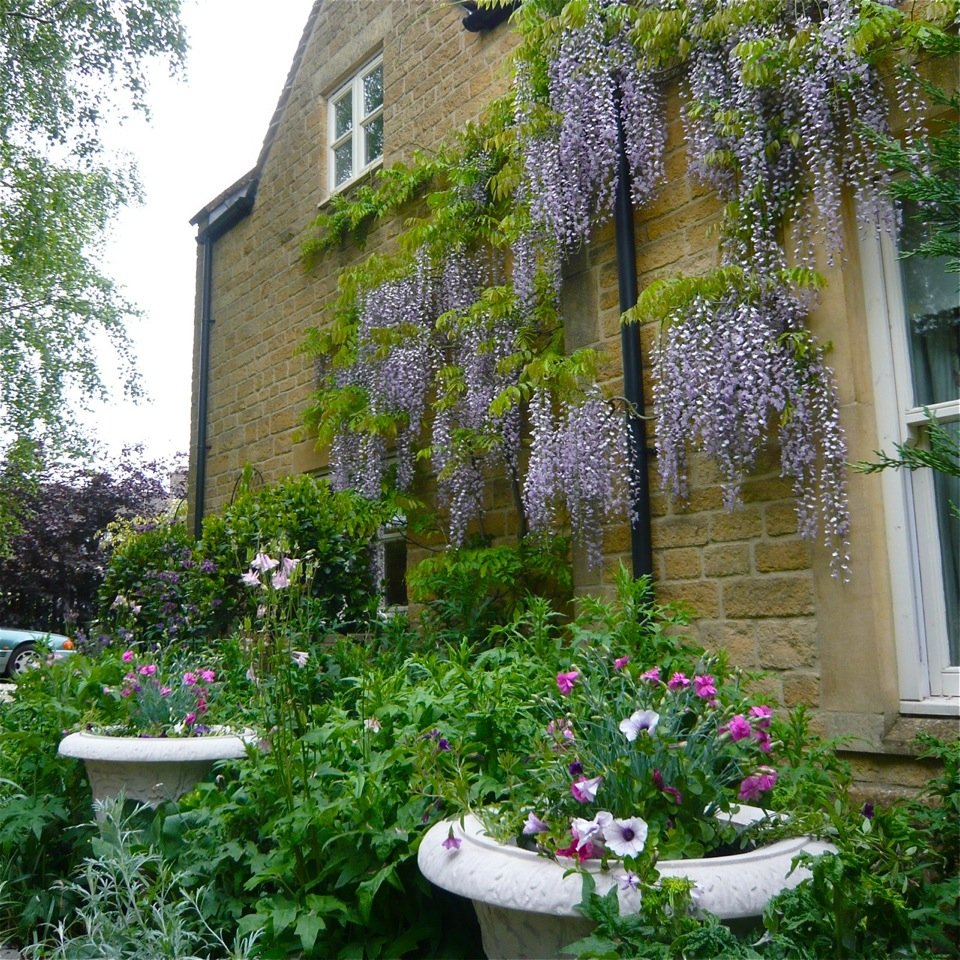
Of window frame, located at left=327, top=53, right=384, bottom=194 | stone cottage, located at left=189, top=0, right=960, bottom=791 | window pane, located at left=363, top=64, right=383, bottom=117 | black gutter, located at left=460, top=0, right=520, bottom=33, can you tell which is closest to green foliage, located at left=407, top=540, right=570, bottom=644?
stone cottage, located at left=189, top=0, right=960, bottom=791

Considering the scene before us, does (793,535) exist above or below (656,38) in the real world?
below

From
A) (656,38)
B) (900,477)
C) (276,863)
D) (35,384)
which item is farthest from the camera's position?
(35,384)

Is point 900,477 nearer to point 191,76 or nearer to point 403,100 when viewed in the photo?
point 403,100

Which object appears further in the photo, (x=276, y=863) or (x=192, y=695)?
(x=192, y=695)

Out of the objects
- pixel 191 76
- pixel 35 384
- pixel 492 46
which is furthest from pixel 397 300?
pixel 35 384

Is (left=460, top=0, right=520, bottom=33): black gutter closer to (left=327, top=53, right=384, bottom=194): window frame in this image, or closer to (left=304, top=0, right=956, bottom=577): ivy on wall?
(left=304, top=0, right=956, bottom=577): ivy on wall

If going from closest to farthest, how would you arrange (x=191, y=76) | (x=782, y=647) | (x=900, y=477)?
(x=900, y=477), (x=782, y=647), (x=191, y=76)

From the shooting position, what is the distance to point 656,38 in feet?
13.8

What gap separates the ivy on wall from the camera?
11.4 feet

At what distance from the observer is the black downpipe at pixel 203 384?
934 cm

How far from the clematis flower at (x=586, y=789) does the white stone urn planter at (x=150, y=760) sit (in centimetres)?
170

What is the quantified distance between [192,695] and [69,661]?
47.0 inches

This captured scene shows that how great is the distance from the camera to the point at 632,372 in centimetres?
429

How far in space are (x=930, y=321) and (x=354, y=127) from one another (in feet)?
18.9
